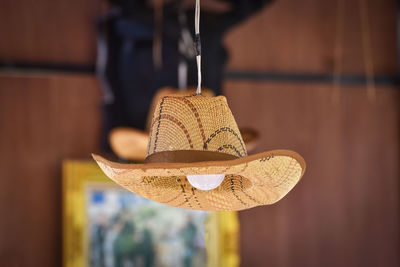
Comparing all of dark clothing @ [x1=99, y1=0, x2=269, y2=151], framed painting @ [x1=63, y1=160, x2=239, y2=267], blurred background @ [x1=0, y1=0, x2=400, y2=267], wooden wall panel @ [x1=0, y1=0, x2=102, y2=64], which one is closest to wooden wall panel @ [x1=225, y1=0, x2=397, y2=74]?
blurred background @ [x1=0, y1=0, x2=400, y2=267]

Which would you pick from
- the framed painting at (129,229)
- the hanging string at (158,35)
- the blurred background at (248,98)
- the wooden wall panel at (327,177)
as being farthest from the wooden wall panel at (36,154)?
the wooden wall panel at (327,177)

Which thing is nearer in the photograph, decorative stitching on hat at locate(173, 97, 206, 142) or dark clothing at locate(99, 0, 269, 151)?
decorative stitching on hat at locate(173, 97, 206, 142)

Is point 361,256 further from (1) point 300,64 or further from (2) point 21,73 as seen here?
(2) point 21,73

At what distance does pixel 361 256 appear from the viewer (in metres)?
4.99

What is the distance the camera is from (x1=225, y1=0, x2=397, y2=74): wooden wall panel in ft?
15.7

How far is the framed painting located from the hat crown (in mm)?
2467

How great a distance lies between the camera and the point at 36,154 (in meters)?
4.23

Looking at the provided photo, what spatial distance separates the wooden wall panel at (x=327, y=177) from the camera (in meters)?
4.75

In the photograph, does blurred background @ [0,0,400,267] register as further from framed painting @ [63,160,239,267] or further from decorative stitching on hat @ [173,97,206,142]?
decorative stitching on hat @ [173,97,206,142]

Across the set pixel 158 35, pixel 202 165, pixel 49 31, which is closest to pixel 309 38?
pixel 158 35

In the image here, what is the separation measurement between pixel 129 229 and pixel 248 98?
1261 mm

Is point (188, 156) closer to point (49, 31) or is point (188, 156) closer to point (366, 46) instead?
point (49, 31)

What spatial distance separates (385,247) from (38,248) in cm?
259

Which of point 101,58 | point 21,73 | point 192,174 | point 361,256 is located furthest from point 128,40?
point 192,174
